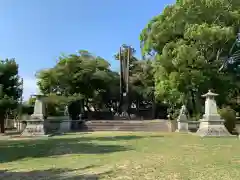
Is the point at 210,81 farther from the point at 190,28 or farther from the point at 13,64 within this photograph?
the point at 13,64

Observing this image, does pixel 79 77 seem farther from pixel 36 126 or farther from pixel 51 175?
pixel 51 175

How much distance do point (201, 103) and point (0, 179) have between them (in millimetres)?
20847

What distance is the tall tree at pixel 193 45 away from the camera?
837 inches

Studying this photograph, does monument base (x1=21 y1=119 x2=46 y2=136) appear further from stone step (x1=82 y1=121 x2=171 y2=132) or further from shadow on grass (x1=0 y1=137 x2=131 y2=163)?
shadow on grass (x1=0 y1=137 x2=131 y2=163)

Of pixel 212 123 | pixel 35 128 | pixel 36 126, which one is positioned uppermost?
pixel 212 123

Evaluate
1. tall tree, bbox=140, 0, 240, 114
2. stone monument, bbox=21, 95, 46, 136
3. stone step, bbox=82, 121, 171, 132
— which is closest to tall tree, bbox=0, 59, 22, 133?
stone monument, bbox=21, 95, 46, 136

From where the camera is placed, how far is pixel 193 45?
22172 millimetres

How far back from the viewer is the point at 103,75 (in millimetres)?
33500

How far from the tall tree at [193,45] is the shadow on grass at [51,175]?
52.1ft

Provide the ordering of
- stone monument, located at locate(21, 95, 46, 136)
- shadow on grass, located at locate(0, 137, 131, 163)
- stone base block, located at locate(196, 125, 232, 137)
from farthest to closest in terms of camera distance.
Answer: stone monument, located at locate(21, 95, 46, 136), stone base block, located at locate(196, 125, 232, 137), shadow on grass, located at locate(0, 137, 131, 163)

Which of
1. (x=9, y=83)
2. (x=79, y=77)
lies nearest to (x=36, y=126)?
(x=9, y=83)

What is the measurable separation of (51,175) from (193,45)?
59.1 feet

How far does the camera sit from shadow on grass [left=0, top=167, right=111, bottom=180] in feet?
19.8

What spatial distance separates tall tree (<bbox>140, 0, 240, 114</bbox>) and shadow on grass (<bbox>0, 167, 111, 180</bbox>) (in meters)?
15.9
